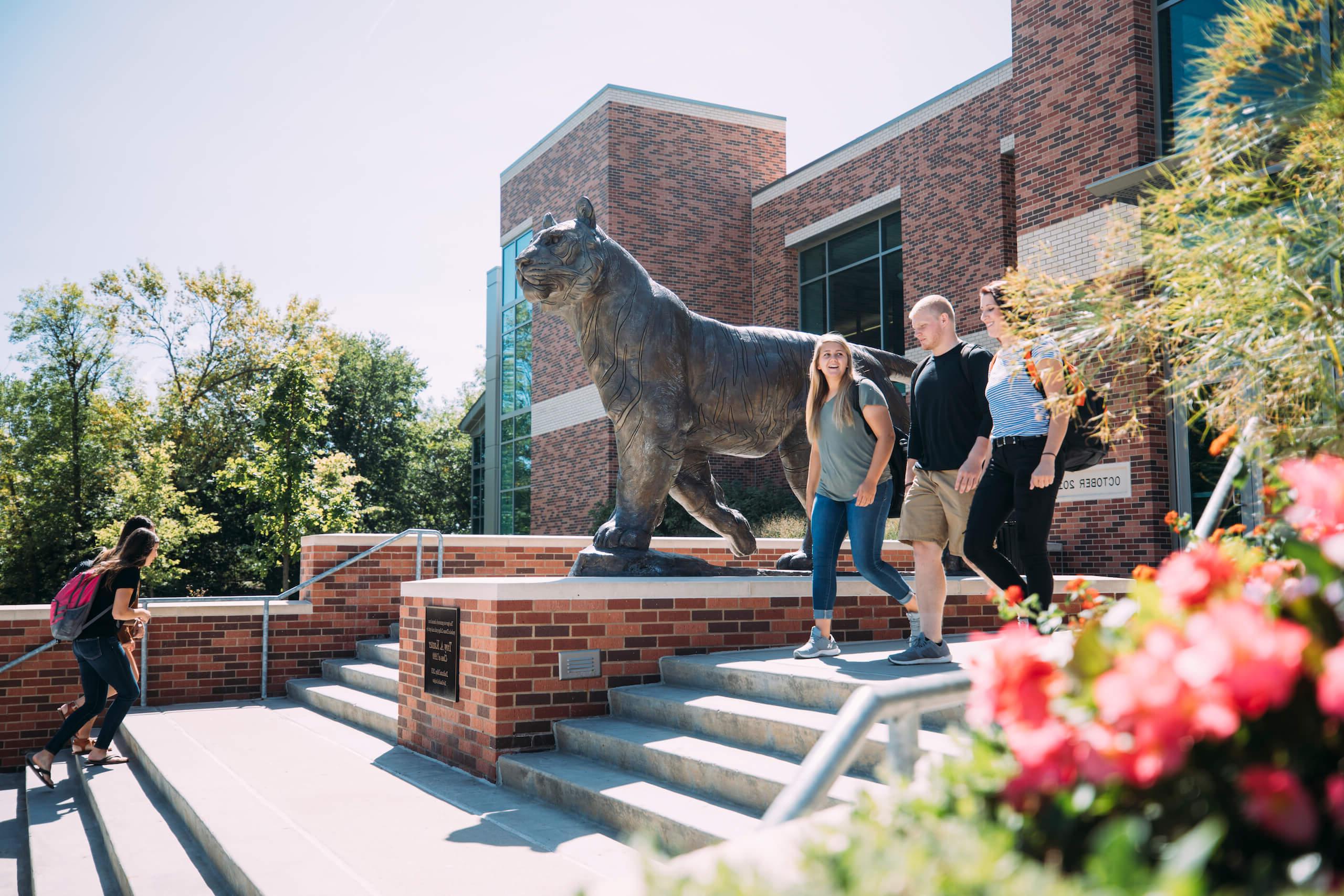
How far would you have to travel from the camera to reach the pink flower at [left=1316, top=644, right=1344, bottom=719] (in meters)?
1.20

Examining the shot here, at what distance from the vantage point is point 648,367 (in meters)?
6.05

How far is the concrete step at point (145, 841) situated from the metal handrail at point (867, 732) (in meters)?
3.05

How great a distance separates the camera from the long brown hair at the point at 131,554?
6.34 metres

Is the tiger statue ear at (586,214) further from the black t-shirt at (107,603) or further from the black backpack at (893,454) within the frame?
the black t-shirt at (107,603)

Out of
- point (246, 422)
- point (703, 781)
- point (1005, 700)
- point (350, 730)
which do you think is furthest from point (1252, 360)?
point (246, 422)

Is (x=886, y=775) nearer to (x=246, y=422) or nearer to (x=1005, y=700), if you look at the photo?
(x=1005, y=700)

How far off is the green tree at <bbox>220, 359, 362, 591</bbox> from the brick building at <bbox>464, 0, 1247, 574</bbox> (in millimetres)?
4991

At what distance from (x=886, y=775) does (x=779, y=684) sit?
284 centimetres

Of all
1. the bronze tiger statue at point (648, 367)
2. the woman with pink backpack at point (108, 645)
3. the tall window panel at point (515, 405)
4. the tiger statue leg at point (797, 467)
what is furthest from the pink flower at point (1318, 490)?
the tall window panel at point (515, 405)

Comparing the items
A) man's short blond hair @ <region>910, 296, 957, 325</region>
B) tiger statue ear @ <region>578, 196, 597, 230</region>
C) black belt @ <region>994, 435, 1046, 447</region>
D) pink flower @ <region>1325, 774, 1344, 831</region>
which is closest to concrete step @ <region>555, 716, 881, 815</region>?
black belt @ <region>994, 435, 1046, 447</region>

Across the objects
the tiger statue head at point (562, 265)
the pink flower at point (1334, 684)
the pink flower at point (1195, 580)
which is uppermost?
the tiger statue head at point (562, 265)

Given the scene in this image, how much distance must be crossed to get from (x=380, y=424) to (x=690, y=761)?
1400 inches

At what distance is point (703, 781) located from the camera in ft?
13.0

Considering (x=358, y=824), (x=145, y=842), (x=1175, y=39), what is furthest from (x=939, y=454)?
(x=1175, y=39)
